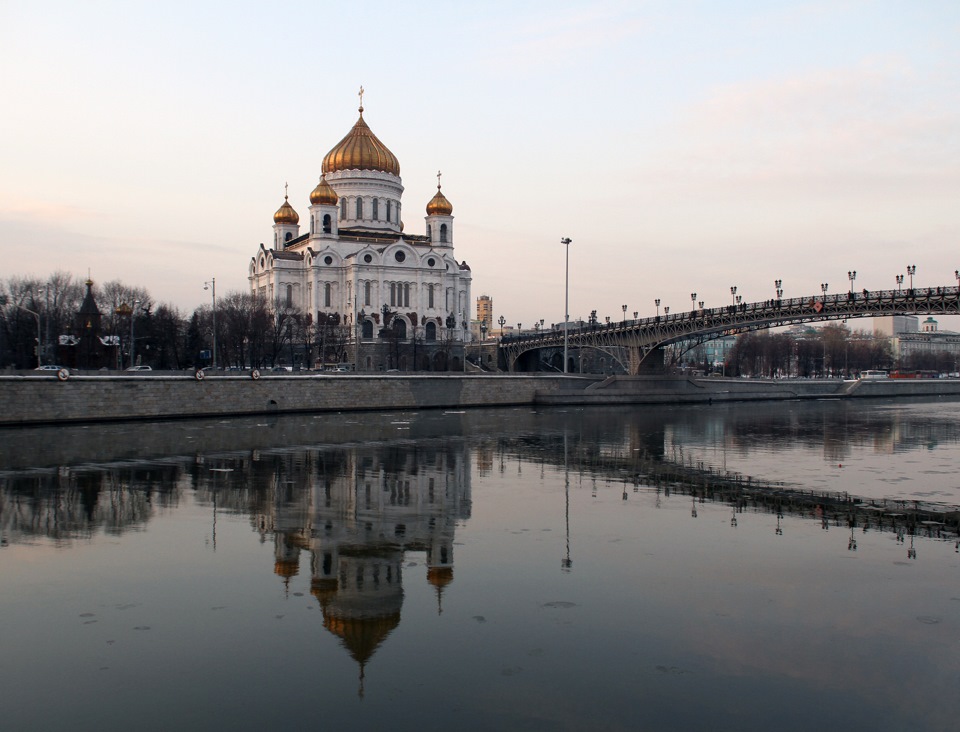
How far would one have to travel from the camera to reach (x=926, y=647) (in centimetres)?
849

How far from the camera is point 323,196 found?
78.0 metres

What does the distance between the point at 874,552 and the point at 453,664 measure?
22.7 ft

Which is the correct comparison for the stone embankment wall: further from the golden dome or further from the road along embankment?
the golden dome

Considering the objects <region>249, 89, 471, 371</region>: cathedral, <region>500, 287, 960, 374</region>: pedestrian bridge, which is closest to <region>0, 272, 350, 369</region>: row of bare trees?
<region>249, 89, 471, 371</region>: cathedral

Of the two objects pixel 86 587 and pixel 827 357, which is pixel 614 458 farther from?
pixel 827 357

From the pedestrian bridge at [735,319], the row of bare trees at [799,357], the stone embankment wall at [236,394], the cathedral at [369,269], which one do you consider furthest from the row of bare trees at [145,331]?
the row of bare trees at [799,357]

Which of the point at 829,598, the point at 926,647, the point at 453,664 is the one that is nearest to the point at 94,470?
the point at 453,664

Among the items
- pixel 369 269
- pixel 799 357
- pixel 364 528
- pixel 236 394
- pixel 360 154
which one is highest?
pixel 360 154

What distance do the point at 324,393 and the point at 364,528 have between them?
27904 mm

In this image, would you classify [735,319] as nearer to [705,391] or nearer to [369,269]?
[705,391]

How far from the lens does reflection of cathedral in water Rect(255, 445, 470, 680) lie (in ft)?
32.0

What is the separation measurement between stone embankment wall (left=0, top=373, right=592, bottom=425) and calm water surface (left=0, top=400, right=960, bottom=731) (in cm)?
1243

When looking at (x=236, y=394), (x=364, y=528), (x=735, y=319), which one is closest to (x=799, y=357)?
(x=735, y=319)

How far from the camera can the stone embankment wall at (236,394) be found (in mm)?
32500
